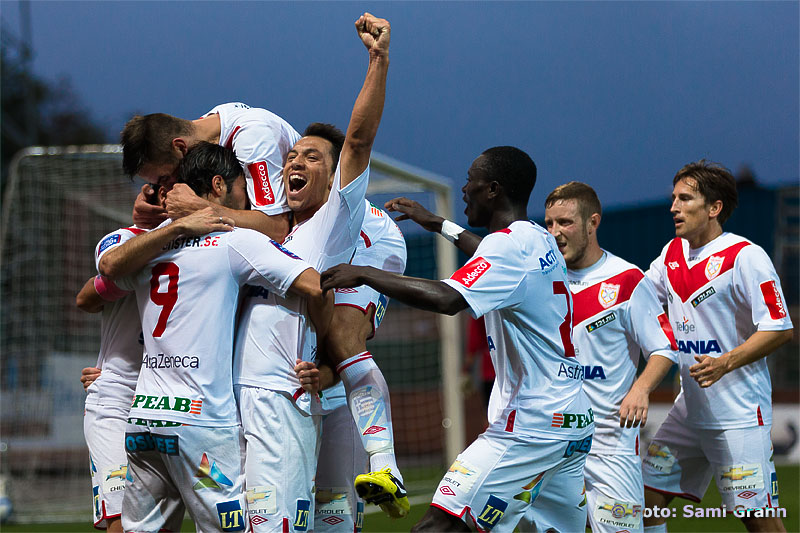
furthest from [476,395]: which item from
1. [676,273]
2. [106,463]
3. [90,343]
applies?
[106,463]

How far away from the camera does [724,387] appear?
17.7 feet

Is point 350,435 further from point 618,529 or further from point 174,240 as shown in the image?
point 618,529

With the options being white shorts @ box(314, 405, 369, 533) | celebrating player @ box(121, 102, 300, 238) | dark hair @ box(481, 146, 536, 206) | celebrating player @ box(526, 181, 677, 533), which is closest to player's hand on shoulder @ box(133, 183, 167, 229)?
celebrating player @ box(121, 102, 300, 238)

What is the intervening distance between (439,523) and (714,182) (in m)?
3.16

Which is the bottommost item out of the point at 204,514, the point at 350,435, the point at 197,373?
the point at 204,514

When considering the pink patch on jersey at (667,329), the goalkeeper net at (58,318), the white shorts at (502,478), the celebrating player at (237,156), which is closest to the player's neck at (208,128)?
the celebrating player at (237,156)

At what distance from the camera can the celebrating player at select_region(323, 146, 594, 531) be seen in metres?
3.65

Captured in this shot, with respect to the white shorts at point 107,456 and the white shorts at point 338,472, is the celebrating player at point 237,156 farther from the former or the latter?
the white shorts at point 107,456

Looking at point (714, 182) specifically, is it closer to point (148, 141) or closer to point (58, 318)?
point (148, 141)

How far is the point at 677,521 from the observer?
8.29 meters

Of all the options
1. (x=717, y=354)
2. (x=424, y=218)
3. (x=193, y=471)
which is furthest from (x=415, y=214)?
(x=717, y=354)

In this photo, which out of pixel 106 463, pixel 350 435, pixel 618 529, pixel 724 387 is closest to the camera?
pixel 350 435

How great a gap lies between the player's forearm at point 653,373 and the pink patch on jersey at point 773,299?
77cm

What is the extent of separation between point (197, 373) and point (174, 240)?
0.60 meters
